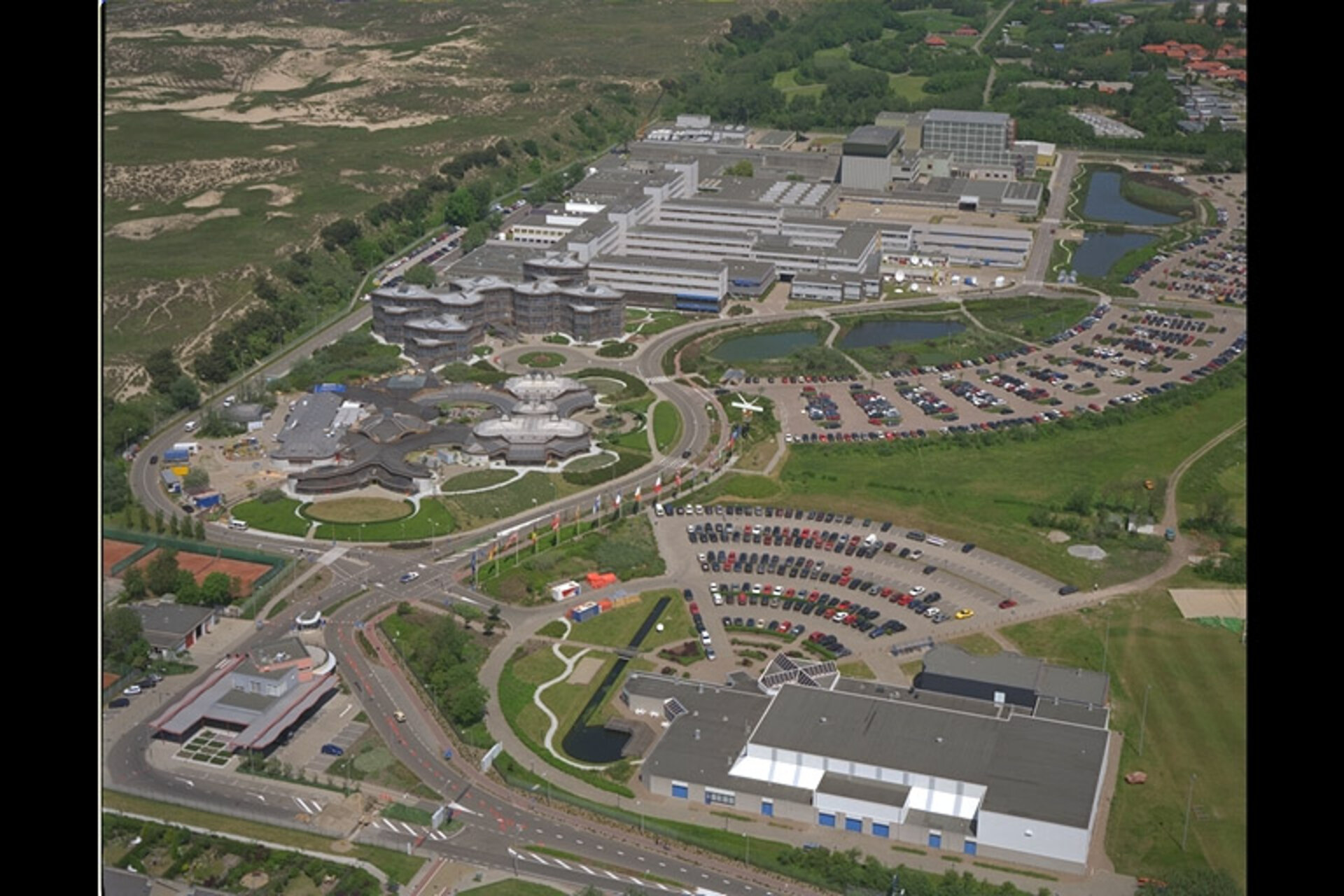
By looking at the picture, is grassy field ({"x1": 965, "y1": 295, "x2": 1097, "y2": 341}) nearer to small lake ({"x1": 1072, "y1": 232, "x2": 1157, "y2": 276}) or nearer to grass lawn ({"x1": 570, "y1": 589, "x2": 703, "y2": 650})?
small lake ({"x1": 1072, "y1": 232, "x2": 1157, "y2": 276})

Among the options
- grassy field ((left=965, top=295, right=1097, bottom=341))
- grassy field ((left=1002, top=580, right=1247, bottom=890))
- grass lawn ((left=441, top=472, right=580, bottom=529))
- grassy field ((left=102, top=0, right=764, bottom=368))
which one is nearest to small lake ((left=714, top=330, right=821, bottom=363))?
grassy field ((left=965, top=295, right=1097, bottom=341))

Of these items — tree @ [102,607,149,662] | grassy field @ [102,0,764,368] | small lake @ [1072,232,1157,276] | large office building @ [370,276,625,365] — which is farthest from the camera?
small lake @ [1072,232,1157,276]

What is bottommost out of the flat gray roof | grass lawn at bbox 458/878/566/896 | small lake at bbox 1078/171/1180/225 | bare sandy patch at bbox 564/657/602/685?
grass lawn at bbox 458/878/566/896

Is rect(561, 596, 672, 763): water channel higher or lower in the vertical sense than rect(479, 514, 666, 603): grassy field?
lower

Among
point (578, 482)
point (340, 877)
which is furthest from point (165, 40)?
point (340, 877)

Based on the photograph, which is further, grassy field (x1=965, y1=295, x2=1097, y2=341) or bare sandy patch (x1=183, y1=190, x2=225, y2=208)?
bare sandy patch (x1=183, y1=190, x2=225, y2=208)

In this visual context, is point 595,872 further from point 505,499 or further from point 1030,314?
point 1030,314

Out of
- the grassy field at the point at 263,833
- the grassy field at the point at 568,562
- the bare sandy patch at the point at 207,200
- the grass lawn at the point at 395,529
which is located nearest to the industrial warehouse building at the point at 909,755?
the grassy field at the point at 263,833
